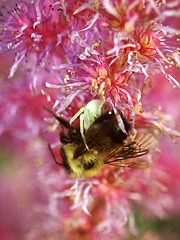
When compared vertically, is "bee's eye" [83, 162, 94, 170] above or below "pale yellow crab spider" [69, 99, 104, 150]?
below

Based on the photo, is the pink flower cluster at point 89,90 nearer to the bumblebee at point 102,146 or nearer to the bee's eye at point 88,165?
the bumblebee at point 102,146

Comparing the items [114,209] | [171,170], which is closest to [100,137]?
[114,209]

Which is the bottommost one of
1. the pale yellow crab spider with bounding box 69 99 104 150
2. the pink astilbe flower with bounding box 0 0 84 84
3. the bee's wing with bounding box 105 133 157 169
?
the bee's wing with bounding box 105 133 157 169

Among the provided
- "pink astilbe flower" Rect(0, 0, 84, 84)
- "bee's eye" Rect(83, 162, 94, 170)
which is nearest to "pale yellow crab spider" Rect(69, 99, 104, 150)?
"bee's eye" Rect(83, 162, 94, 170)

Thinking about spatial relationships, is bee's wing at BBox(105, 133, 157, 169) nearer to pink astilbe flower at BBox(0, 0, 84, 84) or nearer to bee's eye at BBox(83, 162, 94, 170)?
bee's eye at BBox(83, 162, 94, 170)

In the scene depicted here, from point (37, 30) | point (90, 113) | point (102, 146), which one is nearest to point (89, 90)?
point (90, 113)

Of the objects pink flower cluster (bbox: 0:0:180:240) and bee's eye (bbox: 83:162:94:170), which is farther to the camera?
bee's eye (bbox: 83:162:94:170)

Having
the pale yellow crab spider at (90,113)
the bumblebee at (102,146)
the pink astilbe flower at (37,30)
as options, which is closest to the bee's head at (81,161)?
the bumblebee at (102,146)

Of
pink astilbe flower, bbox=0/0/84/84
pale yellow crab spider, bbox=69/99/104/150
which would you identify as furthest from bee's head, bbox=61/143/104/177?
pink astilbe flower, bbox=0/0/84/84

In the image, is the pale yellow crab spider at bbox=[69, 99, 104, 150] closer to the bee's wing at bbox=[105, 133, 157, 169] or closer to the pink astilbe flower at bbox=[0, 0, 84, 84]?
the bee's wing at bbox=[105, 133, 157, 169]
